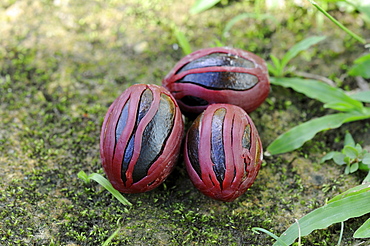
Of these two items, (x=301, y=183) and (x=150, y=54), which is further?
(x=150, y=54)

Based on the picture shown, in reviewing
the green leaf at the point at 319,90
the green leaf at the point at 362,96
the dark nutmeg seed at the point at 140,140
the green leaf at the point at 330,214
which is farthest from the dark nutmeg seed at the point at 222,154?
the green leaf at the point at 362,96

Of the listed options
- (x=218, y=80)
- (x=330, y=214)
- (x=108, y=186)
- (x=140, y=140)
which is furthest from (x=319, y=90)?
(x=108, y=186)

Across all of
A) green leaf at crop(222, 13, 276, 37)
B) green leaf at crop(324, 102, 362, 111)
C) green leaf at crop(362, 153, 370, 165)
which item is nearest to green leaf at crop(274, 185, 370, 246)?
green leaf at crop(362, 153, 370, 165)

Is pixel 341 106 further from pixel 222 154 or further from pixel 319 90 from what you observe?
pixel 222 154

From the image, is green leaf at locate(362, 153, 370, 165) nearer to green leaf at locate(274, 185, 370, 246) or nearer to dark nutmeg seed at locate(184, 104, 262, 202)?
green leaf at locate(274, 185, 370, 246)

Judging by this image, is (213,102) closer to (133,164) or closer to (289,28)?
(133,164)

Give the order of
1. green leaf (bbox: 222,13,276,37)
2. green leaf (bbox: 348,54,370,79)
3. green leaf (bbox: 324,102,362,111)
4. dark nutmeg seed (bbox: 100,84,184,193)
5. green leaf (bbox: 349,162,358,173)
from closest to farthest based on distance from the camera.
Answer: dark nutmeg seed (bbox: 100,84,184,193) → green leaf (bbox: 349,162,358,173) → green leaf (bbox: 324,102,362,111) → green leaf (bbox: 348,54,370,79) → green leaf (bbox: 222,13,276,37)

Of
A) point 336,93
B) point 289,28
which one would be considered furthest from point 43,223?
point 289,28
